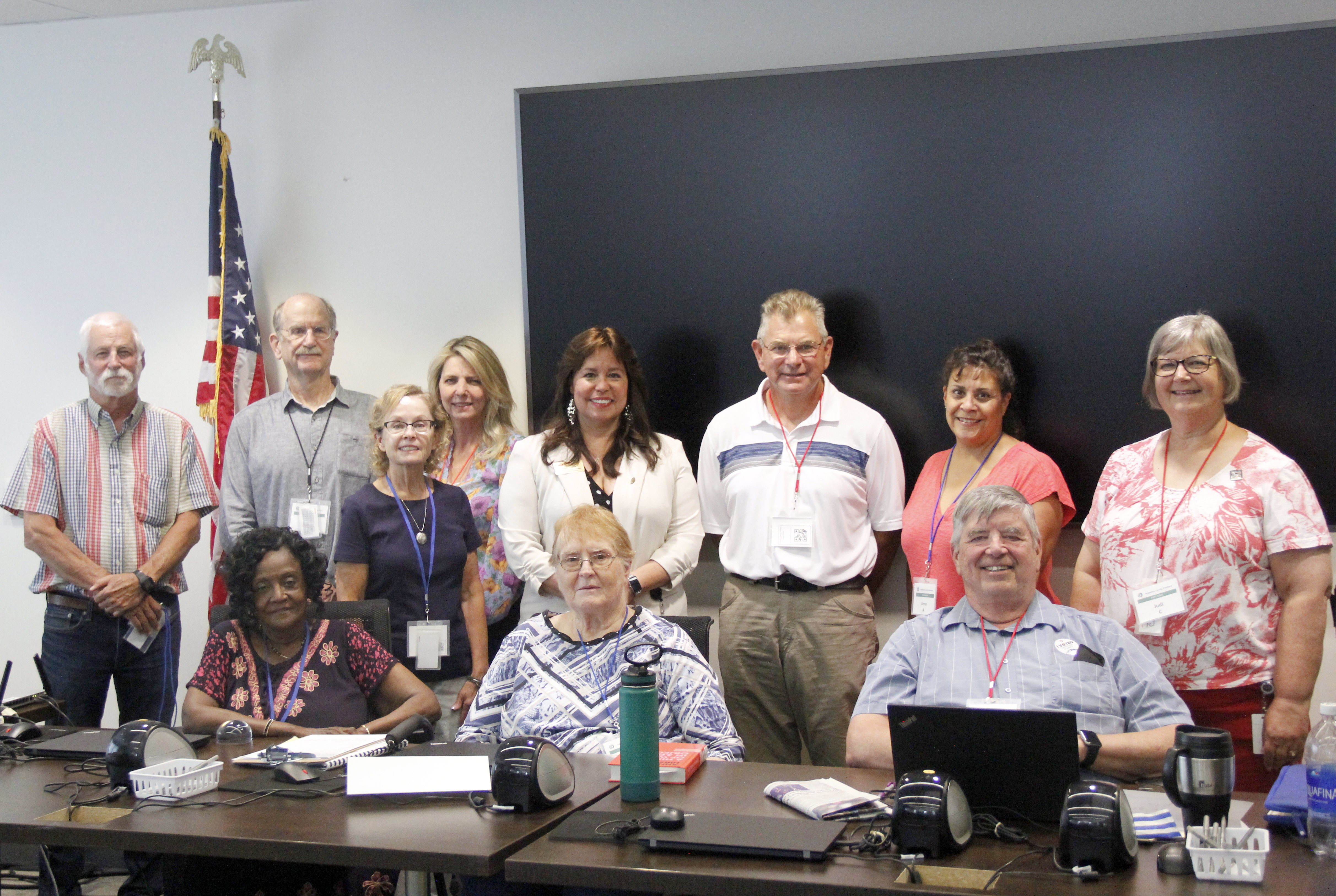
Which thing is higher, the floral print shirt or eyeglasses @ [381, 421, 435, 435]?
eyeglasses @ [381, 421, 435, 435]

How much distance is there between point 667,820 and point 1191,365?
2044 millimetres

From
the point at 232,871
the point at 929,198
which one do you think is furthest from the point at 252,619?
the point at 929,198

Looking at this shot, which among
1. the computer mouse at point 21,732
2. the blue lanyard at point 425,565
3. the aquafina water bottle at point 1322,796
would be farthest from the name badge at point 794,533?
the computer mouse at point 21,732

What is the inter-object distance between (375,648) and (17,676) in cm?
295

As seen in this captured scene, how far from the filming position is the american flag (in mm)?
4613

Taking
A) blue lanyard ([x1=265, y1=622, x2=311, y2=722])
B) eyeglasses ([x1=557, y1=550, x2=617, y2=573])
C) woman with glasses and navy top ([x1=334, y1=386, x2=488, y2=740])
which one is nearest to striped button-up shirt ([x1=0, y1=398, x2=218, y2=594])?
woman with glasses and navy top ([x1=334, y1=386, x2=488, y2=740])

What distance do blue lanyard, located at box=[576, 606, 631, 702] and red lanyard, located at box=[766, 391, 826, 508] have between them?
1.04 metres

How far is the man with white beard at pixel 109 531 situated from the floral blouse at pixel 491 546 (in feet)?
3.30

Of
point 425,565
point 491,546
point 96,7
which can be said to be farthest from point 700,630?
point 96,7

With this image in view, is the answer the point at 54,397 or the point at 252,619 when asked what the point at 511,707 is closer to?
the point at 252,619

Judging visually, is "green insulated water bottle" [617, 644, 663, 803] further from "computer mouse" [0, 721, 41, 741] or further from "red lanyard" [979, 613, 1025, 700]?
"computer mouse" [0, 721, 41, 741]

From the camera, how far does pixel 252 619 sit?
10.3ft

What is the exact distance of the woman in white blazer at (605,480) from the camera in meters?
3.73

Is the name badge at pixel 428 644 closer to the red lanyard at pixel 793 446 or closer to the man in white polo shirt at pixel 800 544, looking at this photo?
the man in white polo shirt at pixel 800 544
